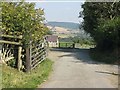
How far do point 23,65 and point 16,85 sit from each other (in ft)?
12.8

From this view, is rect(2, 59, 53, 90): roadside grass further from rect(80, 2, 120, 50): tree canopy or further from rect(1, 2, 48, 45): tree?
rect(80, 2, 120, 50): tree canopy

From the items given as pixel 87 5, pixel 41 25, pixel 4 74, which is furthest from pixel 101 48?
pixel 4 74

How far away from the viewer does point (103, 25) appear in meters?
31.0

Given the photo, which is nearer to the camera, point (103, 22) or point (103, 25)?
point (103, 25)

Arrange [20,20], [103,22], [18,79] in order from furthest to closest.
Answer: [103,22] → [20,20] → [18,79]

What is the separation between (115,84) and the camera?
539 inches

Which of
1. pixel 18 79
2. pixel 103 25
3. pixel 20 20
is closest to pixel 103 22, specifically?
pixel 103 25

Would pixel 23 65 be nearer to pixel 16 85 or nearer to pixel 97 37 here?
pixel 16 85

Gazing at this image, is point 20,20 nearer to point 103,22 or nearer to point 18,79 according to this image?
point 18,79

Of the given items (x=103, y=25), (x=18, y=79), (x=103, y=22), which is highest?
(x=103, y=22)

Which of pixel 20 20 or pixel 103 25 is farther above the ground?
pixel 20 20

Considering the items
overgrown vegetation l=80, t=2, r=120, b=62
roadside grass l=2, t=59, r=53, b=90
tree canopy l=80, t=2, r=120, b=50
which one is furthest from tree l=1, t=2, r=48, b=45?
tree canopy l=80, t=2, r=120, b=50

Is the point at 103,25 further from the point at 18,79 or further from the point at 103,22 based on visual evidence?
the point at 18,79

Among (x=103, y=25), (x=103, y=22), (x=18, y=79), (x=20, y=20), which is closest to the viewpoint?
(x=18, y=79)
